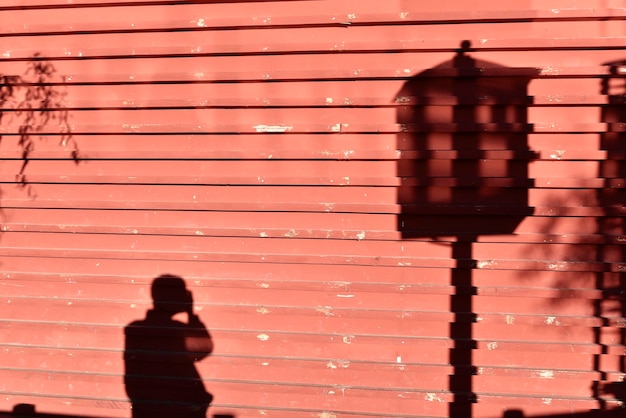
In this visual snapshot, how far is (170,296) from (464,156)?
2.26 meters

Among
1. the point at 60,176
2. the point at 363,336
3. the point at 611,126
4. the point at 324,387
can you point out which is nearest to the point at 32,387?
the point at 60,176

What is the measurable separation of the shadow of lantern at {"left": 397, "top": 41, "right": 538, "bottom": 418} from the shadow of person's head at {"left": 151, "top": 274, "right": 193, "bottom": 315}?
1.60m

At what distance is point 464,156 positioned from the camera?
349 cm

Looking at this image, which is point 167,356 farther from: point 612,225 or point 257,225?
point 612,225

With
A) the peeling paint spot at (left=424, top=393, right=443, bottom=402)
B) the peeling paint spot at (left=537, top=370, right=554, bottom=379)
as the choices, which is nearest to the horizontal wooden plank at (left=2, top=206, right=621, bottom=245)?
the peeling paint spot at (left=537, top=370, right=554, bottom=379)

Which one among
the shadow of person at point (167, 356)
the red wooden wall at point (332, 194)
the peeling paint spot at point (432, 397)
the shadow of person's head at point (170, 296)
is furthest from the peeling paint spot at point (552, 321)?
the shadow of person's head at point (170, 296)

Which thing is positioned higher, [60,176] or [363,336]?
[60,176]

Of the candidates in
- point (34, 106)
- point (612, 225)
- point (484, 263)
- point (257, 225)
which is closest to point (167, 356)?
point (257, 225)

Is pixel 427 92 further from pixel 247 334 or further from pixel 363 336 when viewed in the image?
pixel 247 334

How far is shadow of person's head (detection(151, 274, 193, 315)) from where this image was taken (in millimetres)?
3762

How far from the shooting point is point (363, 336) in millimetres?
3666

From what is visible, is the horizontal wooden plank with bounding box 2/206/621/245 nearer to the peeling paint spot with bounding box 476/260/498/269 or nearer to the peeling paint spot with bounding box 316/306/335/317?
the peeling paint spot with bounding box 476/260/498/269

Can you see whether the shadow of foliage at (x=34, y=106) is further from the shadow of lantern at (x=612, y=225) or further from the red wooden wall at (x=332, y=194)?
the shadow of lantern at (x=612, y=225)

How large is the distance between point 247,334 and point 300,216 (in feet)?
3.02
